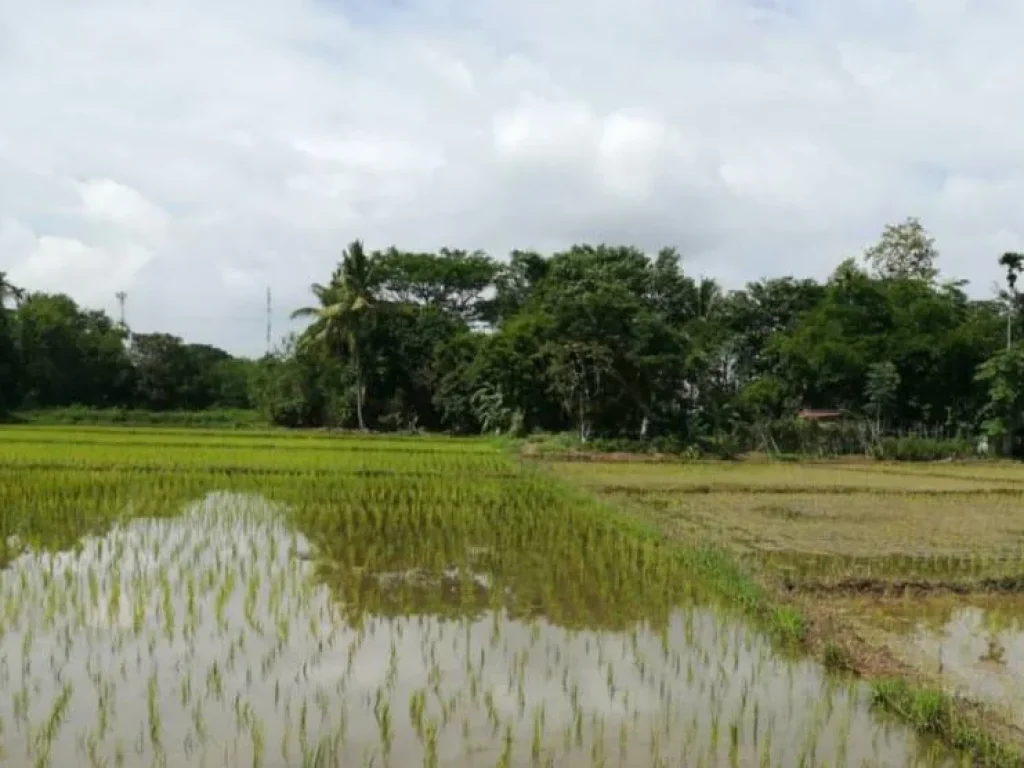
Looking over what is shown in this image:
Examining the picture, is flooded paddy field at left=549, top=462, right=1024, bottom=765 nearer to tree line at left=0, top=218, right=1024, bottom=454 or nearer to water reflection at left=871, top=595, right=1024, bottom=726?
water reflection at left=871, top=595, right=1024, bottom=726

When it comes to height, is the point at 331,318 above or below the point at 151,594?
above

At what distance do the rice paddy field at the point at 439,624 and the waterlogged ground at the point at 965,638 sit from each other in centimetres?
6

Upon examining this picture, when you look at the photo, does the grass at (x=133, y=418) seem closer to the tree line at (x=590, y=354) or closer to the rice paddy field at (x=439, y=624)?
the tree line at (x=590, y=354)

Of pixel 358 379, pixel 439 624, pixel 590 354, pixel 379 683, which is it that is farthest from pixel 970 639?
pixel 358 379

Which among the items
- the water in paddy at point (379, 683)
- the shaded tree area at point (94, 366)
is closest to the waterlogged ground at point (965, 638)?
the water in paddy at point (379, 683)

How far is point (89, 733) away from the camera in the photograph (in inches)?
160

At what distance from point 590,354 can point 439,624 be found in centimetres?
1848

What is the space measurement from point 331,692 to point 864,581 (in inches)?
206

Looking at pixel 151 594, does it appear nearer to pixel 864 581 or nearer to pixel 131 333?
pixel 864 581

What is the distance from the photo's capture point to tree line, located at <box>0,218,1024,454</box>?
25.4 meters

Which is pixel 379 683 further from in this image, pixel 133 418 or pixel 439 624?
pixel 133 418

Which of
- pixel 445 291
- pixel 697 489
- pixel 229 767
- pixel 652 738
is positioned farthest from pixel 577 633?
pixel 445 291

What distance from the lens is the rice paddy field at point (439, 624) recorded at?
4168 mm

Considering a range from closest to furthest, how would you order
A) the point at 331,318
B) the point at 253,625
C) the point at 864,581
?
the point at 253,625, the point at 864,581, the point at 331,318
